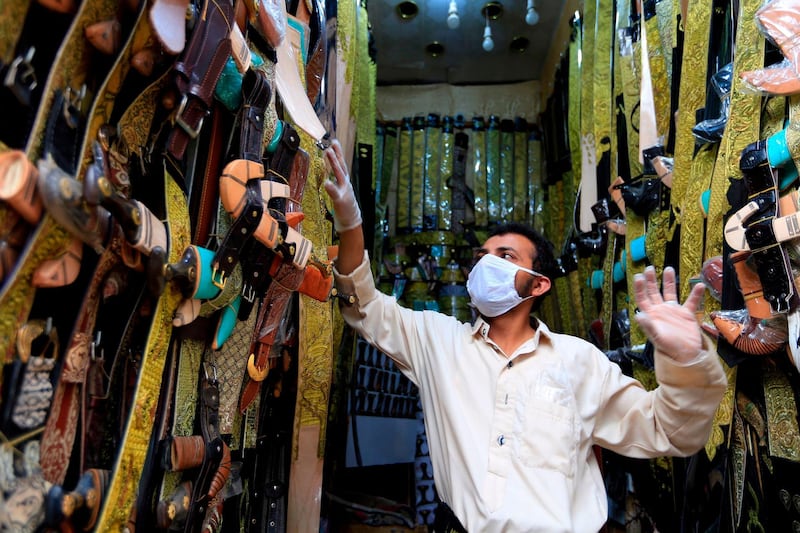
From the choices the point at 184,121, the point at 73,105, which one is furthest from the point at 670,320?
the point at 73,105

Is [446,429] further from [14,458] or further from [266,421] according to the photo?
[14,458]

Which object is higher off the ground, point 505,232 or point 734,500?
point 505,232

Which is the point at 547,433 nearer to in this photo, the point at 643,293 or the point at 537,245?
the point at 643,293

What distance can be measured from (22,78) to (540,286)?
4.12 ft

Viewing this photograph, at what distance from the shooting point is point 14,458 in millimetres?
559

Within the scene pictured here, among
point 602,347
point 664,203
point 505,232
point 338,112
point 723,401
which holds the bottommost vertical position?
point 723,401

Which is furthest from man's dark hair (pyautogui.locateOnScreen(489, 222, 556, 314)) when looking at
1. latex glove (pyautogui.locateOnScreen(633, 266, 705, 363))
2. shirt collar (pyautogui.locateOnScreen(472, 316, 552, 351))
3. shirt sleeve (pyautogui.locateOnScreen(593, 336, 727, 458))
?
latex glove (pyautogui.locateOnScreen(633, 266, 705, 363))

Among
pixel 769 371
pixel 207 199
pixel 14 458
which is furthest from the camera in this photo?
pixel 769 371

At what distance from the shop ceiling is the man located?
6.74 feet

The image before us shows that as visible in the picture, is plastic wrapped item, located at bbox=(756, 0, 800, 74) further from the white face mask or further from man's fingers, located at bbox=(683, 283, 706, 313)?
the white face mask

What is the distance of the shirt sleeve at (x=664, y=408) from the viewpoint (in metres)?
1.11

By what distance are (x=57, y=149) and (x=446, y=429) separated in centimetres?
104

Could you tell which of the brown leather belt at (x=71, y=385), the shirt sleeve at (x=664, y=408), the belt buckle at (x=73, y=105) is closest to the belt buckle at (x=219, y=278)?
the brown leather belt at (x=71, y=385)

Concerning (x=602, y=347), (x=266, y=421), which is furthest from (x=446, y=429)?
(x=602, y=347)
